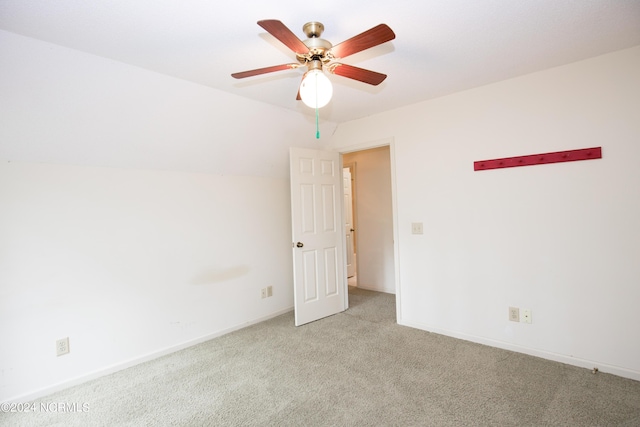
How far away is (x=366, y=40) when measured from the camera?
144 centimetres

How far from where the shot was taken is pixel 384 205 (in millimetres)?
4613

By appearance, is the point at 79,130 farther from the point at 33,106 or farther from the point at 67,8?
the point at 67,8

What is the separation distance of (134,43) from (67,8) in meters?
0.36

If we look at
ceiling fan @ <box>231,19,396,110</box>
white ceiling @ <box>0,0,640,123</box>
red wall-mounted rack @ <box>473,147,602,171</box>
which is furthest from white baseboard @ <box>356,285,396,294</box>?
ceiling fan @ <box>231,19,396,110</box>

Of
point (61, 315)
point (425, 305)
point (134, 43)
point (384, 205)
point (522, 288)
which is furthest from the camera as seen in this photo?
point (384, 205)

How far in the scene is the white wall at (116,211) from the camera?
204 centimetres

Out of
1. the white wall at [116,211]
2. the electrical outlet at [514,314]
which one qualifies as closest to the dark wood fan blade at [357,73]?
the white wall at [116,211]

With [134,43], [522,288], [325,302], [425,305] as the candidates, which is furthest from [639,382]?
[134,43]

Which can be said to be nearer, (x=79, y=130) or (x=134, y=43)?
(x=134, y=43)

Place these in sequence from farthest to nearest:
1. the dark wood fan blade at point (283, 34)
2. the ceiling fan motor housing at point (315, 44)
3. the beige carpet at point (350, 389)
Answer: the beige carpet at point (350, 389), the ceiling fan motor housing at point (315, 44), the dark wood fan blade at point (283, 34)

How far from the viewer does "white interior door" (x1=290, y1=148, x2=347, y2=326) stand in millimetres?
3371

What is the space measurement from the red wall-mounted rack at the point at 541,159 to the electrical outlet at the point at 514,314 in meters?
1.23

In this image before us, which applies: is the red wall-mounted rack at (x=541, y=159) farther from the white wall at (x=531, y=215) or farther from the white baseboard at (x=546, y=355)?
the white baseboard at (x=546, y=355)

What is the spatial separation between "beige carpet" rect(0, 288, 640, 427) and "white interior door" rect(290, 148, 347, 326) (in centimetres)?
62
